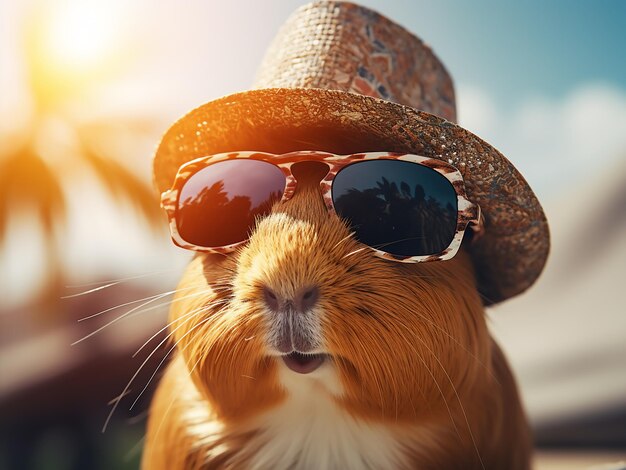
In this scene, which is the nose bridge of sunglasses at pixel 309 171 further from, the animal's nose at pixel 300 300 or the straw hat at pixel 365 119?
the animal's nose at pixel 300 300

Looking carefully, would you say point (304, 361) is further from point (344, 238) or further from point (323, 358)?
point (344, 238)

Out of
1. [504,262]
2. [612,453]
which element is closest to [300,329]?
[504,262]

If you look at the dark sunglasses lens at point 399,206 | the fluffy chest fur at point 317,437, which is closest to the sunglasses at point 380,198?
the dark sunglasses lens at point 399,206

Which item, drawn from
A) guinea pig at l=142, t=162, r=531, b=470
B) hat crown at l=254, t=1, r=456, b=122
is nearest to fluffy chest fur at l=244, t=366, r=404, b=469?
guinea pig at l=142, t=162, r=531, b=470

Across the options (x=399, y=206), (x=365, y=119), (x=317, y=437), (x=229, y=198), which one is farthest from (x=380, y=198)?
(x=317, y=437)

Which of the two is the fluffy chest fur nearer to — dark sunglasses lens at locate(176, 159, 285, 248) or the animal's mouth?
the animal's mouth

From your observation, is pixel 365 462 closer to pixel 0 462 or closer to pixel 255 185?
pixel 255 185
